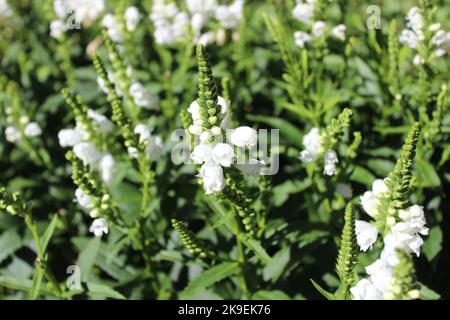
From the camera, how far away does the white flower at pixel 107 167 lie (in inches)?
187

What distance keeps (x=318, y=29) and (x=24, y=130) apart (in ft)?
10.2

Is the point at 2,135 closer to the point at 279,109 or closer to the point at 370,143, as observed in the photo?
the point at 279,109

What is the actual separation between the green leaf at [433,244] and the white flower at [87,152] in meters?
2.88

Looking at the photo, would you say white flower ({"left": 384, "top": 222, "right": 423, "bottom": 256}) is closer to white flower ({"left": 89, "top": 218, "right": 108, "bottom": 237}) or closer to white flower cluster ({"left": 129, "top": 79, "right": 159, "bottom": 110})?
white flower ({"left": 89, "top": 218, "right": 108, "bottom": 237})

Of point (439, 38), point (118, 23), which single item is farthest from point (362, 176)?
point (118, 23)

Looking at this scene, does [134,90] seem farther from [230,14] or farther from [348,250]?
[348,250]

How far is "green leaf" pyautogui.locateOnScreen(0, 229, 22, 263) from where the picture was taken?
4979mm

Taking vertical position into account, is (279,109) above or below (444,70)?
below

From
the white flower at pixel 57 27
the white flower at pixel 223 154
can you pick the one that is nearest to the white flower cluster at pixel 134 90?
the white flower at pixel 57 27

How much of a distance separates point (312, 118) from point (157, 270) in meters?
1.94

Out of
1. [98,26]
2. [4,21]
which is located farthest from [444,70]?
[4,21]

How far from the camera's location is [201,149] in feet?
10.2

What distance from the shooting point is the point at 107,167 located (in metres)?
4.75

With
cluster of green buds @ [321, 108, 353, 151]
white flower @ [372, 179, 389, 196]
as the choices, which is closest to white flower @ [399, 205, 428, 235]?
white flower @ [372, 179, 389, 196]
